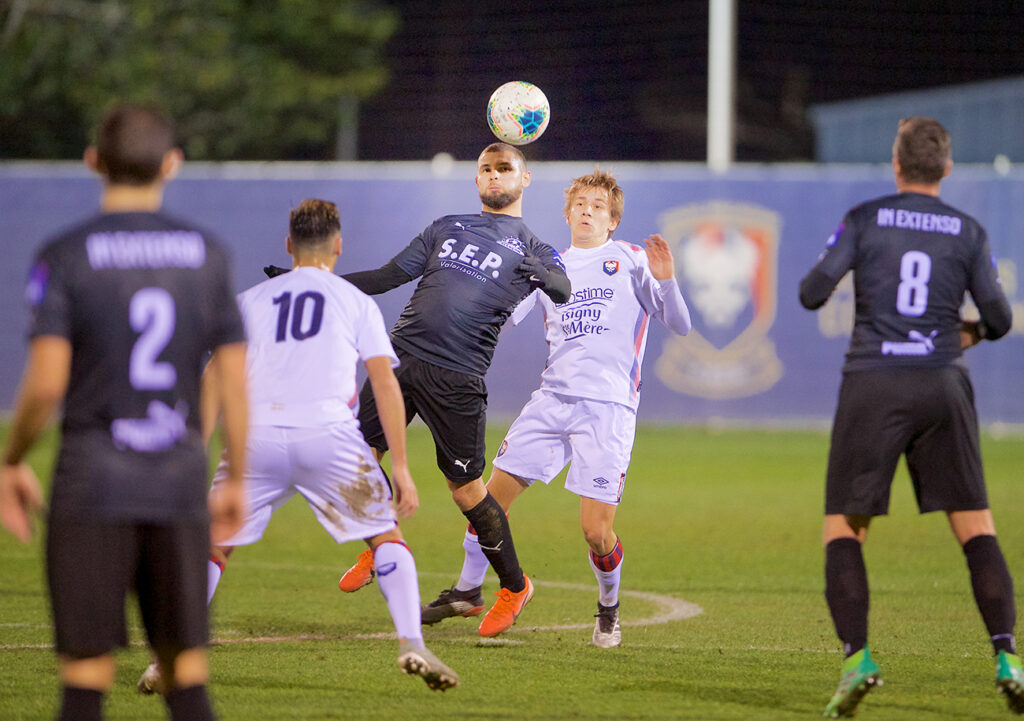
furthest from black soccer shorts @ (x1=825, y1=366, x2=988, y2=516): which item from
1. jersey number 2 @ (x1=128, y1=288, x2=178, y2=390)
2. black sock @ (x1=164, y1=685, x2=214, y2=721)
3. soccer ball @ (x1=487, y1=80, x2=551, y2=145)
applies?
soccer ball @ (x1=487, y1=80, x2=551, y2=145)

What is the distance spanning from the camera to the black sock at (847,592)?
16.5 ft

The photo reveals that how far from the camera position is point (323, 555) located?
32.0ft

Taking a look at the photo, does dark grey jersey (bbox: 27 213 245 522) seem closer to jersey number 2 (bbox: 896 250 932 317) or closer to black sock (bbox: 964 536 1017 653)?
jersey number 2 (bbox: 896 250 932 317)

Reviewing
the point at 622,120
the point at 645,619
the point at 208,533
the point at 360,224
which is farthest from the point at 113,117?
the point at 622,120

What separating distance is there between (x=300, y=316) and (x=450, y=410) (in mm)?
1653

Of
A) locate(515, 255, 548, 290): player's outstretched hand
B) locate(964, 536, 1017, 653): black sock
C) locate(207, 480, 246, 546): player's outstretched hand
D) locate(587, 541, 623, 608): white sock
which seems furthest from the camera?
locate(587, 541, 623, 608): white sock

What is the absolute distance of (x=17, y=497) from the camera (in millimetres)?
3600

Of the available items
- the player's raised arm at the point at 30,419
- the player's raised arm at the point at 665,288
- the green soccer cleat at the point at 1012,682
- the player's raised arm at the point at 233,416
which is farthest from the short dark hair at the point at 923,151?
the player's raised arm at the point at 30,419

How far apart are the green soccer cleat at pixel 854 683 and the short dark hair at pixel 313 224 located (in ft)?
8.09

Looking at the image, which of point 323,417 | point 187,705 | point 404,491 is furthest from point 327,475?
point 187,705

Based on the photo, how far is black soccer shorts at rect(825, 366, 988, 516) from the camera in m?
5.11

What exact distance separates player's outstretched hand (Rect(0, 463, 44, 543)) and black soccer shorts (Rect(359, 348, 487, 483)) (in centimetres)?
301

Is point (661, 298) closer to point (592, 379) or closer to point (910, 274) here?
point (592, 379)

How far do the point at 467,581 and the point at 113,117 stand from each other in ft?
13.2
